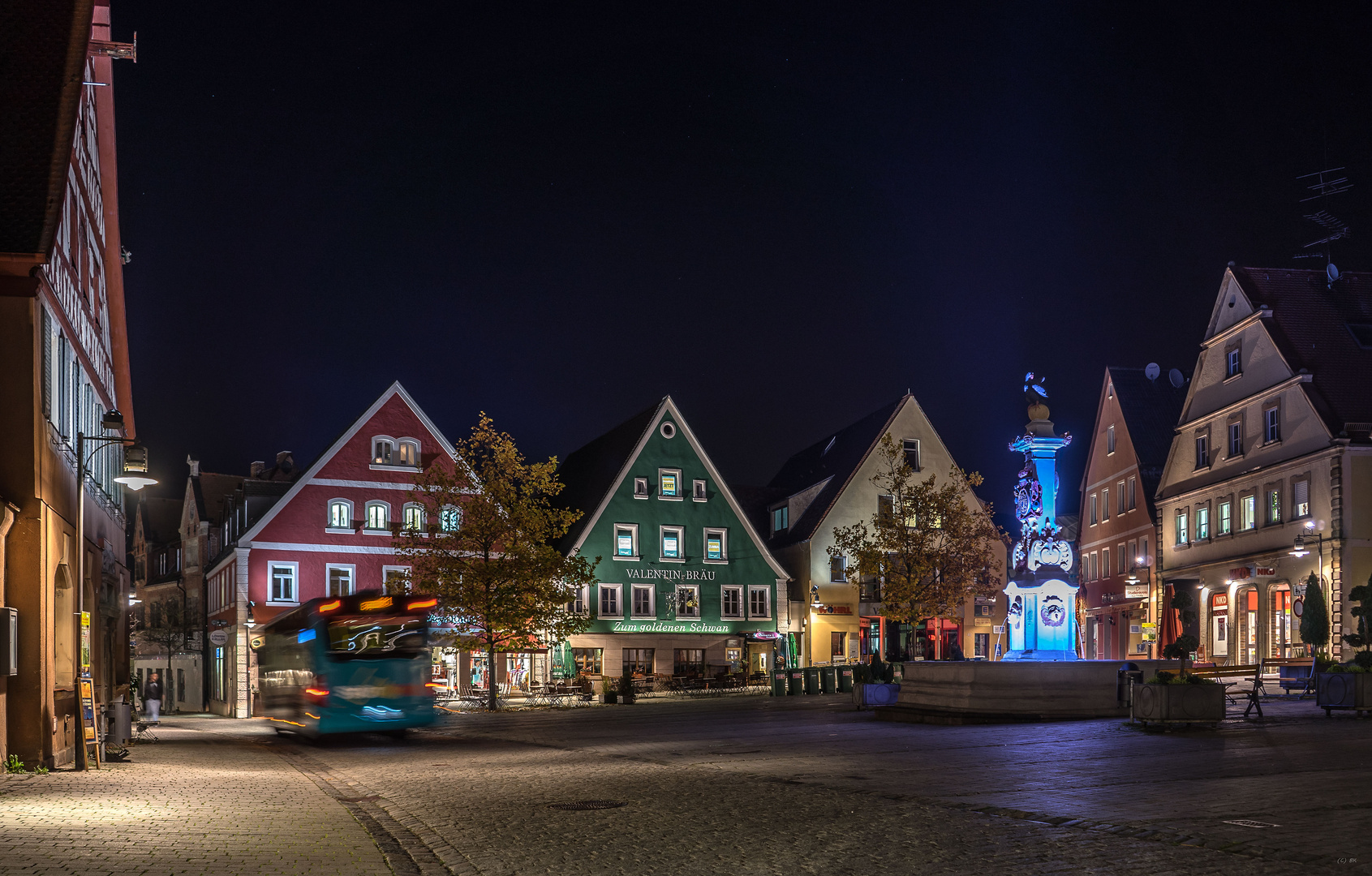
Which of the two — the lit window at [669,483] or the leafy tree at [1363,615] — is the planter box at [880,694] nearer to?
the leafy tree at [1363,615]

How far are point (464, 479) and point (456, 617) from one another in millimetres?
5076

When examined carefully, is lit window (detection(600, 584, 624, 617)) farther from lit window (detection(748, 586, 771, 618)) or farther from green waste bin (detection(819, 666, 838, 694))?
green waste bin (detection(819, 666, 838, 694))

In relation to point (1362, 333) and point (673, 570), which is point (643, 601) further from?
point (1362, 333)

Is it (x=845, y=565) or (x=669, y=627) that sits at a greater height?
(x=845, y=565)

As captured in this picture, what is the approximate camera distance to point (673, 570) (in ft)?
187

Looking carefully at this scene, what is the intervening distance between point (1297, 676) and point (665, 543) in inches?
1106

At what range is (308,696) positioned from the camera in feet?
92.9

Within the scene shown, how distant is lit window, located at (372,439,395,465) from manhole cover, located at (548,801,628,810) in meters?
39.6

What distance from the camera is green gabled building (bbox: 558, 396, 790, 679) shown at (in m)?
55.9

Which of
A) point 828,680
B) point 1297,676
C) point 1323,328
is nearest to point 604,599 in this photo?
point 828,680

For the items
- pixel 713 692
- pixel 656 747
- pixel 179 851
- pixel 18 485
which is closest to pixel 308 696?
pixel 656 747

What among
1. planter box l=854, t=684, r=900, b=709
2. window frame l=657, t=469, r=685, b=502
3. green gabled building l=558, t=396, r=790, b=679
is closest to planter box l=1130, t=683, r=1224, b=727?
planter box l=854, t=684, r=900, b=709

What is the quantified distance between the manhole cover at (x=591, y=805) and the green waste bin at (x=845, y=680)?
31852 mm

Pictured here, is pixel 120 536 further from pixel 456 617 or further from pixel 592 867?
pixel 592 867
